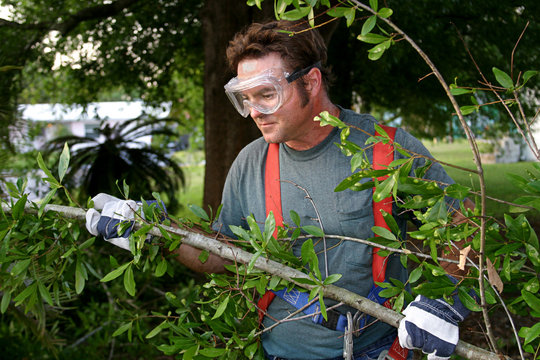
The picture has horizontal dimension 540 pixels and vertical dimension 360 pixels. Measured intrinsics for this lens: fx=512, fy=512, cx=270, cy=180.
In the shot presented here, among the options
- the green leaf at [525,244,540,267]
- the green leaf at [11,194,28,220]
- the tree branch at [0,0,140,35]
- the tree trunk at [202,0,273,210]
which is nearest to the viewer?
the green leaf at [525,244,540,267]

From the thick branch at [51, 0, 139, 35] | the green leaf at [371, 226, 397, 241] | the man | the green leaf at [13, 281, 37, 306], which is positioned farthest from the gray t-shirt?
the thick branch at [51, 0, 139, 35]

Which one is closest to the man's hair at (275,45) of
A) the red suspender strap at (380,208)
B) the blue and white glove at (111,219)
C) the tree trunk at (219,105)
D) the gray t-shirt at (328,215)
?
the gray t-shirt at (328,215)

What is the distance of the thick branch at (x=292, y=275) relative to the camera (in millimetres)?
1537

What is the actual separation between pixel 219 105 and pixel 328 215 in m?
3.09

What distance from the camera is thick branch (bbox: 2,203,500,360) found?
1537 mm

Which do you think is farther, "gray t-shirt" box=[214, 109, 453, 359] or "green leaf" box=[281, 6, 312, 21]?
"gray t-shirt" box=[214, 109, 453, 359]

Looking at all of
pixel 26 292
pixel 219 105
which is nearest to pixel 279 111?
pixel 26 292

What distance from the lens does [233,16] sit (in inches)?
192

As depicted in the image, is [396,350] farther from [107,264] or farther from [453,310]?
[107,264]

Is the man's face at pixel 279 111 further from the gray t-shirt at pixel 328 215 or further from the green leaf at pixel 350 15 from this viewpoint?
the green leaf at pixel 350 15

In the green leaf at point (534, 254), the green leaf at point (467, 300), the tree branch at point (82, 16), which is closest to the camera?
the green leaf at point (534, 254)

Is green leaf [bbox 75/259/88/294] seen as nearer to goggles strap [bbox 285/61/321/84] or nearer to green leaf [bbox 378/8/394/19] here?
goggles strap [bbox 285/61/321/84]

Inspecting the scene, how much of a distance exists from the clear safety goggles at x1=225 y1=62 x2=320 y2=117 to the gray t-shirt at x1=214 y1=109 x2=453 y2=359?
10.1 inches

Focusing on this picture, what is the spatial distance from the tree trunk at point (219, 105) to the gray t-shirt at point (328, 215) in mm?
2596
